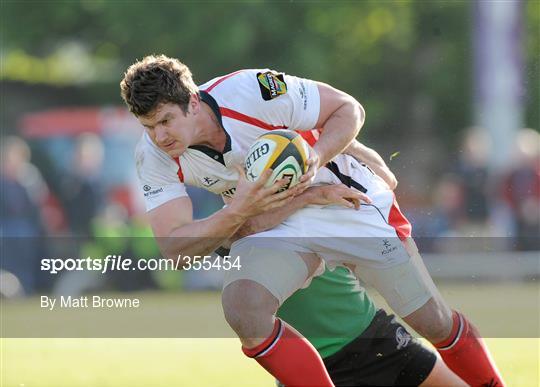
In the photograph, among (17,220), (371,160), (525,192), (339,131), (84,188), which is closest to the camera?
(339,131)

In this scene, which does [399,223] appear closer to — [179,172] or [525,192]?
[179,172]

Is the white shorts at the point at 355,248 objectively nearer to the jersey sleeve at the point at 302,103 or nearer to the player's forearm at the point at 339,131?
the player's forearm at the point at 339,131

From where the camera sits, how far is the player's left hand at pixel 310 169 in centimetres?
495

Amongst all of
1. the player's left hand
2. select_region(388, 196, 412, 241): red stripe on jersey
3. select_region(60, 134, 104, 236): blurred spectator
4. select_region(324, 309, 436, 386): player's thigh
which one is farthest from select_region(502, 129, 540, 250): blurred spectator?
the player's left hand

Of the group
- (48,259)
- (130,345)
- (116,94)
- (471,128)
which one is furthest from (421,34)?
(130,345)

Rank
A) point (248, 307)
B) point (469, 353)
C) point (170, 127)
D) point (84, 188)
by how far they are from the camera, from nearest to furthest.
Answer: point (248, 307) → point (170, 127) → point (469, 353) → point (84, 188)

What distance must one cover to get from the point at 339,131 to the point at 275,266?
0.68 meters

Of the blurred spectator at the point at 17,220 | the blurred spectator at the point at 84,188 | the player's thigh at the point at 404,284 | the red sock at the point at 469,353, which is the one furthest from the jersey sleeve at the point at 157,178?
the blurred spectator at the point at 84,188

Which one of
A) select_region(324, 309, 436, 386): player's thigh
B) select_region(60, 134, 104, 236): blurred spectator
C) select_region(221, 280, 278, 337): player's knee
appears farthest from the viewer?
select_region(60, 134, 104, 236): blurred spectator

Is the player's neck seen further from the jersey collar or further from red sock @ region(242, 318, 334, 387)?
red sock @ region(242, 318, 334, 387)

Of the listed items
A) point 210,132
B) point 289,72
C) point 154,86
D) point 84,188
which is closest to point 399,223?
point 210,132

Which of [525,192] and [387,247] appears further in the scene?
[525,192]

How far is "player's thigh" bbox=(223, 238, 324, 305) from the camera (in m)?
4.94

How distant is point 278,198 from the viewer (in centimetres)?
494
